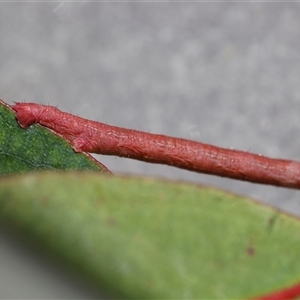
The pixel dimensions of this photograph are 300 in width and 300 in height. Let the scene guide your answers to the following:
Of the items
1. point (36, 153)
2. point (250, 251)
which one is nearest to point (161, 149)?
point (36, 153)

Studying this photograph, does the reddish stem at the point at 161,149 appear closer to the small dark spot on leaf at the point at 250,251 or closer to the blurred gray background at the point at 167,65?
the small dark spot on leaf at the point at 250,251

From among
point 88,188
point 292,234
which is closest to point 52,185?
point 88,188

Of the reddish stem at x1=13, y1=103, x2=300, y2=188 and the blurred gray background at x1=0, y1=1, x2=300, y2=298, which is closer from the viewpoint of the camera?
the reddish stem at x1=13, y1=103, x2=300, y2=188

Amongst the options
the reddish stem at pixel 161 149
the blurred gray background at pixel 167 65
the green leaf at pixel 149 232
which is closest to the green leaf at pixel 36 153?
the reddish stem at pixel 161 149

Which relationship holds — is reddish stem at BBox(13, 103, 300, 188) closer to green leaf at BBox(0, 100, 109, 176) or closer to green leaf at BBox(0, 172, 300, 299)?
green leaf at BBox(0, 100, 109, 176)

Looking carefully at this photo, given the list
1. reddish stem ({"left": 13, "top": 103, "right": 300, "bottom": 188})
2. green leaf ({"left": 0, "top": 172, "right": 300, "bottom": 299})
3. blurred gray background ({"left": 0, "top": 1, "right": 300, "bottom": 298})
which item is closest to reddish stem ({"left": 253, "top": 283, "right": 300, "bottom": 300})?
green leaf ({"left": 0, "top": 172, "right": 300, "bottom": 299})

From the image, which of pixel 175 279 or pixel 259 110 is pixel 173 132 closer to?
pixel 259 110
